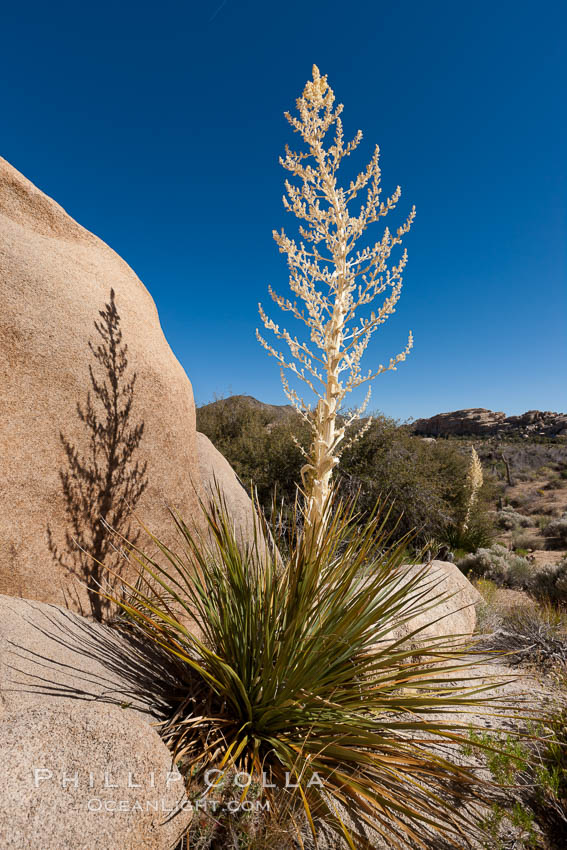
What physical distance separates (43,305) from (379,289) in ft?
8.78

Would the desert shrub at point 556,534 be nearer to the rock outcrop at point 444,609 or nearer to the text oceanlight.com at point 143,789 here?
the rock outcrop at point 444,609

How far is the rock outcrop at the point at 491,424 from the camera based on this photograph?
4697 centimetres

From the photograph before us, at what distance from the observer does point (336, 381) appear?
3.08 meters

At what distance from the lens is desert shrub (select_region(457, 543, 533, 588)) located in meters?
9.19

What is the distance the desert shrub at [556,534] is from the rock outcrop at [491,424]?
33.9 m

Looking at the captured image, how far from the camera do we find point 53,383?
10.4ft

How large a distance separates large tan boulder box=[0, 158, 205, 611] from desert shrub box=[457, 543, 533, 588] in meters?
8.33

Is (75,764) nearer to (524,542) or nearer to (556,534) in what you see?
(524,542)

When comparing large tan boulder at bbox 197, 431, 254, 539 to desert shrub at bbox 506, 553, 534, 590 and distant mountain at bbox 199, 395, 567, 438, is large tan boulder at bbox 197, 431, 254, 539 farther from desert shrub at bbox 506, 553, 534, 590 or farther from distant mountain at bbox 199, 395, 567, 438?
distant mountain at bbox 199, 395, 567, 438

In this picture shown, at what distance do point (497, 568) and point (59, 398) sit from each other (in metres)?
10.0

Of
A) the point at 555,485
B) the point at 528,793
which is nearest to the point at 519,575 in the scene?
the point at 528,793

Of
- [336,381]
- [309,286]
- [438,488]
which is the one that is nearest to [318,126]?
[309,286]

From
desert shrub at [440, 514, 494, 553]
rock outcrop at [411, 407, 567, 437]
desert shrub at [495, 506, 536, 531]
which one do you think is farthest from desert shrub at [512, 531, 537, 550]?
rock outcrop at [411, 407, 567, 437]

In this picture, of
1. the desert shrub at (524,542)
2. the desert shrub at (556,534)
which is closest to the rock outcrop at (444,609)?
the desert shrub at (524,542)
